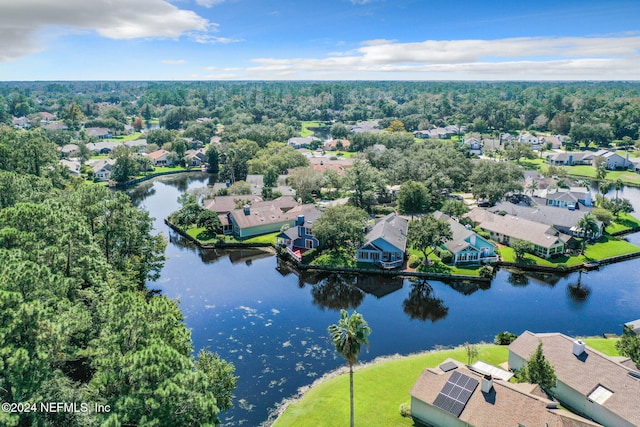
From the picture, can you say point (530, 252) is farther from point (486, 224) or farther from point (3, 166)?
point (3, 166)

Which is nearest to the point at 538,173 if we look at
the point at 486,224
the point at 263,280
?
the point at 486,224

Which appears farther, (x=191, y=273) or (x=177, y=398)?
(x=191, y=273)

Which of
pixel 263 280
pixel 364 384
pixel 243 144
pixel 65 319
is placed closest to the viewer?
pixel 65 319

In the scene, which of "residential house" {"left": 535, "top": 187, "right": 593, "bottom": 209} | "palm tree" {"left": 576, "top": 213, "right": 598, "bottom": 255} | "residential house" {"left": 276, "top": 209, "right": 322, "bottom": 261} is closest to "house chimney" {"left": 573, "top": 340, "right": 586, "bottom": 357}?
"palm tree" {"left": 576, "top": 213, "right": 598, "bottom": 255}

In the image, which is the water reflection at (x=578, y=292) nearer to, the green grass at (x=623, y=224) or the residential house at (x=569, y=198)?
the green grass at (x=623, y=224)

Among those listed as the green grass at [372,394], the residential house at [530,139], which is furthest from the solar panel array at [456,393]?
the residential house at [530,139]

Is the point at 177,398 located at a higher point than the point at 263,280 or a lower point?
higher

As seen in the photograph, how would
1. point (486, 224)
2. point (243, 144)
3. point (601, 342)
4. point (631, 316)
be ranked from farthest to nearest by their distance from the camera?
point (243, 144) < point (486, 224) < point (631, 316) < point (601, 342)

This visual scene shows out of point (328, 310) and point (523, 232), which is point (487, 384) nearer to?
point (328, 310)
